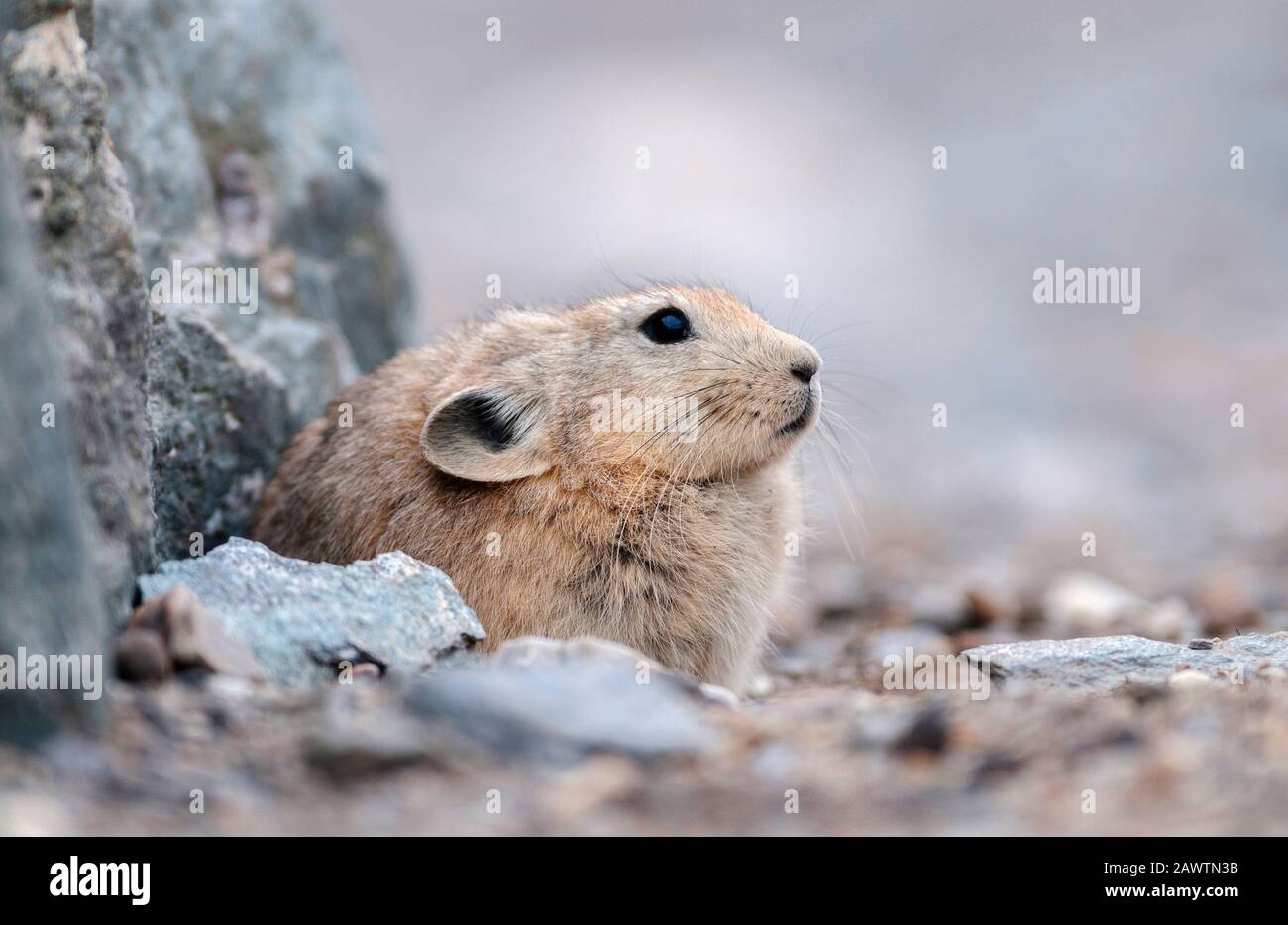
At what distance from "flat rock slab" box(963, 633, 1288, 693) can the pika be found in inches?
50.2

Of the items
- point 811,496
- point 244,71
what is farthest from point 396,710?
point 244,71

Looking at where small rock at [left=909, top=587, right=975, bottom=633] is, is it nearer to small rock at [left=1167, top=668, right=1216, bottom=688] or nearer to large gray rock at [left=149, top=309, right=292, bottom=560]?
small rock at [left=1167, top=668, right=1216, bottom=688]

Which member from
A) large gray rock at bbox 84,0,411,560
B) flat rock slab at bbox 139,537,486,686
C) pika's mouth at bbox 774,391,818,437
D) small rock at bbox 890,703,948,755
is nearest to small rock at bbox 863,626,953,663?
pika's mouth at bbox 774,391,818,437

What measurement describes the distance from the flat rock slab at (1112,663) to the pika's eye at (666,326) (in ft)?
6.89

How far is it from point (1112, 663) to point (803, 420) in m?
1.81

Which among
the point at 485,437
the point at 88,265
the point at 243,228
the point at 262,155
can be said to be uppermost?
the point at 262,155

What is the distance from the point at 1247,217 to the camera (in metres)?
20.9

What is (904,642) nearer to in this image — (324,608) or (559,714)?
(324,608)

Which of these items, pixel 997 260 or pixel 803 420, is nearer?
pixel 803 420

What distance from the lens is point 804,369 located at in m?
6.78

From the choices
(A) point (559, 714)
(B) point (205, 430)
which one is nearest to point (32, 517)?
(A) point (559, 714)

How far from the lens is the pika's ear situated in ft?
21.5
